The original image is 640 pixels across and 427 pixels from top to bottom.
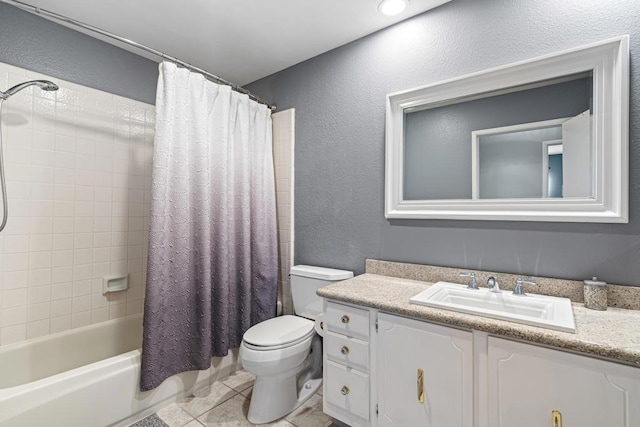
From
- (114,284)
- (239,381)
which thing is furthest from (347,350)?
(114,284)

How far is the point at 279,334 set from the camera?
5.63 ft

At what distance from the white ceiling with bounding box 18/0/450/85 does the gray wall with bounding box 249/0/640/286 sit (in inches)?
5.7

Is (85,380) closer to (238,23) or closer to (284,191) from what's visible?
(284,191)

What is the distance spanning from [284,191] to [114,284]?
1410 millimetres

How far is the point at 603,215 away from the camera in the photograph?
1.24 meters

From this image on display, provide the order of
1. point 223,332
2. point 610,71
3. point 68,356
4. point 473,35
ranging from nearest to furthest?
point 610,71, point 473,35, point 68,356, point 223,332

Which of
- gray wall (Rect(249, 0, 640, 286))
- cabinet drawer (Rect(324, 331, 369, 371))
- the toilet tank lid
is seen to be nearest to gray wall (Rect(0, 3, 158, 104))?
gray wall (Rect(249, 0, 640, 286))

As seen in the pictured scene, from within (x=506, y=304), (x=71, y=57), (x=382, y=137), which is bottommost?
(x=506, y=304)

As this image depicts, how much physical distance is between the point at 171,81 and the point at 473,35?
1730 millimetres

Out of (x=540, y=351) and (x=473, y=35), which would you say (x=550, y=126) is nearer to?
(x=473, y=35)

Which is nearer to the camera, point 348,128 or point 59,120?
point 59,120

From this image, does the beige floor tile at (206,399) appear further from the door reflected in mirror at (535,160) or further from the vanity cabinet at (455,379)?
the door reflected in mirror at (535,160)

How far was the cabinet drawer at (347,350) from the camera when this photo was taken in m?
1.40

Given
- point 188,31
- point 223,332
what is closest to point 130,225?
point 223,332
